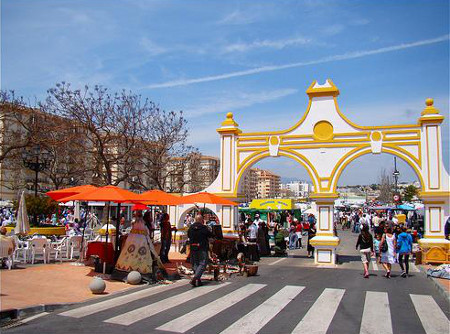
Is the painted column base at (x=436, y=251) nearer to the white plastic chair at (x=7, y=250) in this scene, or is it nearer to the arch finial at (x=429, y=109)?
the arch finial at (x=429, y=109)

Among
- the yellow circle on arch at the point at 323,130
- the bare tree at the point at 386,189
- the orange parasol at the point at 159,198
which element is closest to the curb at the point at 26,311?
the orange parasol at the point at 159,198

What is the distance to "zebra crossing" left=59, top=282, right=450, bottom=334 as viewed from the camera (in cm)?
711

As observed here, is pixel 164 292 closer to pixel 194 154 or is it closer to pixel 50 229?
pixel 50 229

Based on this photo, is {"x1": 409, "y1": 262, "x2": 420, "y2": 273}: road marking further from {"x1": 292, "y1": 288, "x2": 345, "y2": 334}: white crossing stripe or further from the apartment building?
the apartment building

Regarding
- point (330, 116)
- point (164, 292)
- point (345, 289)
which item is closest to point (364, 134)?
point (330, 116)

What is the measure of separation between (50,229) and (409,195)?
225 feet

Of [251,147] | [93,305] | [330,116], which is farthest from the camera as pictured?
[251,147]

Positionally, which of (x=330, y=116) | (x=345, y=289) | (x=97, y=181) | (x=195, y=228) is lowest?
(x=345, y=289)

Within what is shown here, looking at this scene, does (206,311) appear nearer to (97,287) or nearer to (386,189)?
(97,287)

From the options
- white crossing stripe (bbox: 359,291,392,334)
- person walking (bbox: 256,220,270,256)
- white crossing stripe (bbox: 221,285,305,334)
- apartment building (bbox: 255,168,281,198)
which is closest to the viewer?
white crossing stripe (bbox: 221,285,305,334)

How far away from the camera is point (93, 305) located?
8578mm

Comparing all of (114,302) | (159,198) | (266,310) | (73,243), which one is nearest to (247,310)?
(266,310)

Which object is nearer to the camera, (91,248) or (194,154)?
(91,248)

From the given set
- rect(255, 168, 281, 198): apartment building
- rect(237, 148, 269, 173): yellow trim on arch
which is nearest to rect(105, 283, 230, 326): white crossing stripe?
rect(237, 148, 269, 173): yellow trim on arch
